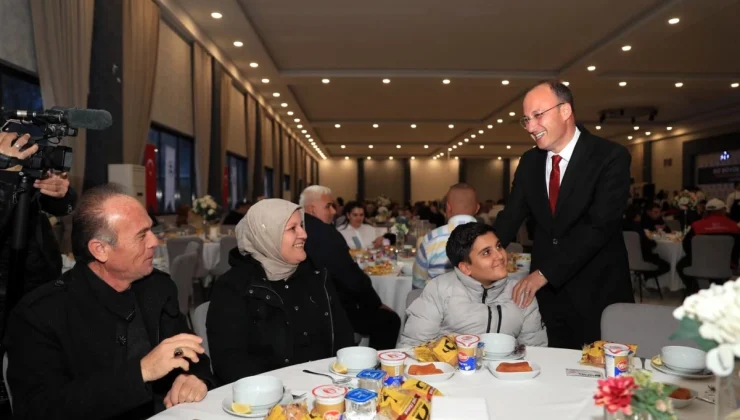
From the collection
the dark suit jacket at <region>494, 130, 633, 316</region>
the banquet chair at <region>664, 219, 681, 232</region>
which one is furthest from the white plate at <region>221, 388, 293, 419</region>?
the banquet chair at <region>664, 219, 681, 232</region>

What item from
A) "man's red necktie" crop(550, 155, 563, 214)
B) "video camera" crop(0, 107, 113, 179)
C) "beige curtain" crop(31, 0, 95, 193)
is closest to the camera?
"video camera" crop(0, 107, 113, 179)

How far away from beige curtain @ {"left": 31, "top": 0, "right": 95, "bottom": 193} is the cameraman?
3.16 m

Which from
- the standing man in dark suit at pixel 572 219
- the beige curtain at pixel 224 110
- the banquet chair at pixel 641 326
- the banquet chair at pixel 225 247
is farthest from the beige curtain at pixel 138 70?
the banquet chair at pixel 641 326

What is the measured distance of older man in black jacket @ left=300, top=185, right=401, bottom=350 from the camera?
3352 millimetres

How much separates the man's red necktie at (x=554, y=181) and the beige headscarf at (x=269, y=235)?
1156 mm

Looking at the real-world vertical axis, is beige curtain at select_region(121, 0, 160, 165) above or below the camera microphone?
above

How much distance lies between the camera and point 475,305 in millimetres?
2273

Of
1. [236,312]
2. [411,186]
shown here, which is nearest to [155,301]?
[236,312]

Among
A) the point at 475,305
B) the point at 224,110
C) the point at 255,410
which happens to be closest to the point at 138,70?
the point at 224,110

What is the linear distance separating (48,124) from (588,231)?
2150 millimetres

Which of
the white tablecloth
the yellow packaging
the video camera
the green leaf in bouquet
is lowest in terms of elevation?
the white tablecloth

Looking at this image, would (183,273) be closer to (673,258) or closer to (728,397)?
(728,397)

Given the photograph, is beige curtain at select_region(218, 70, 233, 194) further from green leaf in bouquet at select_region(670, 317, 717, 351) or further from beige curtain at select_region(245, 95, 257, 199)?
green leaf in bouquet at select_region(670, 317, 717, 351)

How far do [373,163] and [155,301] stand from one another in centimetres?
2778
